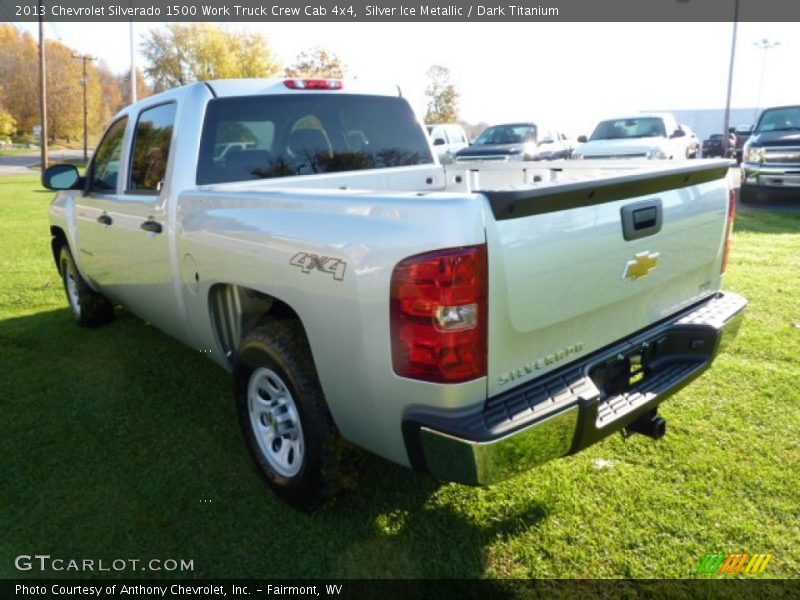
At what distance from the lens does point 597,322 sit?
2.53m

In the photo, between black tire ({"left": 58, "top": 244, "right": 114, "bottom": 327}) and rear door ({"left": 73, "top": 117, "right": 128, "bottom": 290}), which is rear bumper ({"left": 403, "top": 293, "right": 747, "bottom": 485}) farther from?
black tire ({"left": 58, "top": 244, "right": 114, "bottom": 327})

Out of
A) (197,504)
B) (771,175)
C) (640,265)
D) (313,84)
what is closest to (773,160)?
(771,175)

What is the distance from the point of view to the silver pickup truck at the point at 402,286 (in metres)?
2.09

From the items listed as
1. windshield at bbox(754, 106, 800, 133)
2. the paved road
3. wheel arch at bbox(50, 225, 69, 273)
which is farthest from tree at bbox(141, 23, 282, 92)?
wheel arch at bbox(50, 225, 69, 273)

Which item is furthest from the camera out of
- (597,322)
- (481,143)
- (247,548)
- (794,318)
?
(481,143)

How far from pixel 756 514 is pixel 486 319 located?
1710 millimetres

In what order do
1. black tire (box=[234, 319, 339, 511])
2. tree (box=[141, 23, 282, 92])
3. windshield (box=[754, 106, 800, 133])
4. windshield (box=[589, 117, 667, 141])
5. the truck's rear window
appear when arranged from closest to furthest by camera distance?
black tire (box=[234, 319, 339, 511]) → the truck's rear window → windshield (box=[754, 106, 800, 133]) → windshield (box=[589, 117, 667, 141]) → tree (box=[141, 23, 282, 92])

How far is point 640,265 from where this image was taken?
2600mm

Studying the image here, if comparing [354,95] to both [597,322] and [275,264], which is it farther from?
[597,322]

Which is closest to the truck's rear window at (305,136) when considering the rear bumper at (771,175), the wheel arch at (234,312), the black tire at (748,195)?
the wheel arch at (234,312)

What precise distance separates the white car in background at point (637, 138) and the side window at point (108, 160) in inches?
412

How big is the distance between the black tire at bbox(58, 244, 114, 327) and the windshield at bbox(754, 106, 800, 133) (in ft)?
43.4

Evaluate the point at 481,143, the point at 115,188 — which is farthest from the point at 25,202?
the point at 115,188

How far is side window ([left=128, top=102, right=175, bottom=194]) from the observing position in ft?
12.1
